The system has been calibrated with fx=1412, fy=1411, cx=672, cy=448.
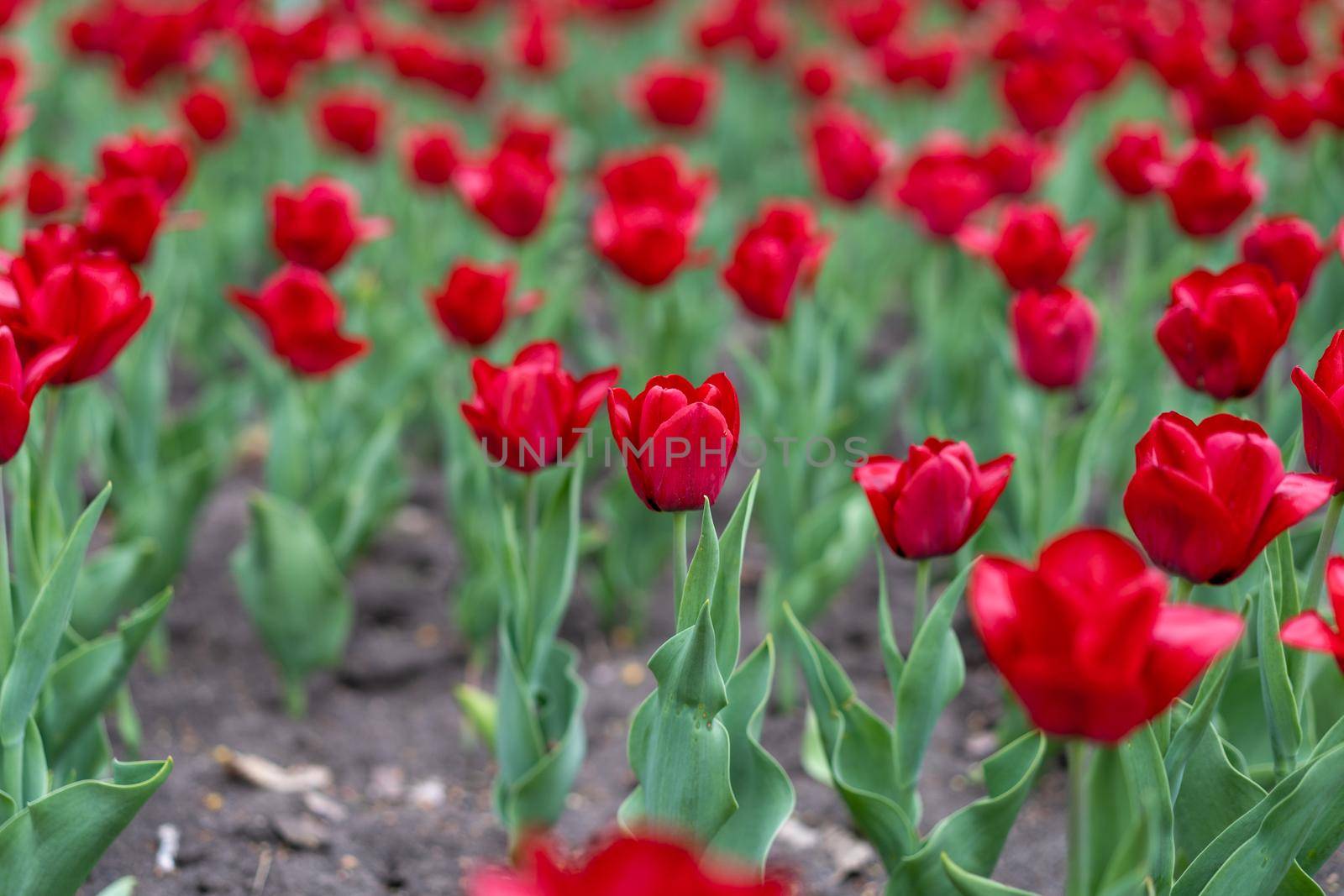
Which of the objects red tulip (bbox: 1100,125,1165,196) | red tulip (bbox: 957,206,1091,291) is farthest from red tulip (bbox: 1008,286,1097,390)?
red tulip (bbox: 1100,125,1165,196)

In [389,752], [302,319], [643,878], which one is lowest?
[389,752]

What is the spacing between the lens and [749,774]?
5.49 feet

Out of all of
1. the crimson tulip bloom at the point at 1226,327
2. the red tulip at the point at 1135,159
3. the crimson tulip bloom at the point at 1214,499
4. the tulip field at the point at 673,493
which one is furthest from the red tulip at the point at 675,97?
the crimson tulip bloom at the point at 1214,499

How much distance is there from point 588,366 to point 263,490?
2.59 ft

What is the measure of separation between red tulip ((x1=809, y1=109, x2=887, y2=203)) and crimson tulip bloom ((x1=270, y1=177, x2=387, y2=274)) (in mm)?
1133

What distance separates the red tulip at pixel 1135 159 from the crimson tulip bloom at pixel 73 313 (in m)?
2.02

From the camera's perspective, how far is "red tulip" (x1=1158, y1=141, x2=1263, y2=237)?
98.0 inches

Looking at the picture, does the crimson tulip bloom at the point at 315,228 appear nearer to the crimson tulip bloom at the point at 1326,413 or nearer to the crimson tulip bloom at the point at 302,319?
the crimson tulip bloom at the point at 302,319

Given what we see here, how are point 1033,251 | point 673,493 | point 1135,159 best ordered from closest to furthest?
point 673,493, point 1033,251, point 1135,159

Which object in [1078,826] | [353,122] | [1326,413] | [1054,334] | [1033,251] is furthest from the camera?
[353,122]

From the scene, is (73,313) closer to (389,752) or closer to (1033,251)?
(389,752)

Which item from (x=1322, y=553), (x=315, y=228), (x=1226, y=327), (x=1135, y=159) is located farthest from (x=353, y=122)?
(x=1322, y=553)

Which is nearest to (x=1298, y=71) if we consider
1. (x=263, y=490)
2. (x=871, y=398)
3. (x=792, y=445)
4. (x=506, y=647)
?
(x=871, y=398)

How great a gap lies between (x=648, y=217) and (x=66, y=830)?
4.55ft
